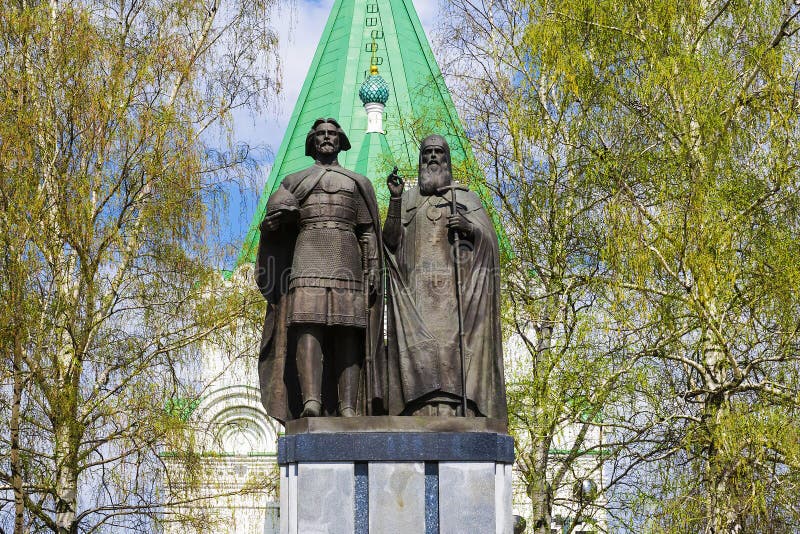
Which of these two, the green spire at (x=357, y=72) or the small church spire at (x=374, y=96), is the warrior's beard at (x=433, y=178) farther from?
the small church spire at (x=374, y=96)

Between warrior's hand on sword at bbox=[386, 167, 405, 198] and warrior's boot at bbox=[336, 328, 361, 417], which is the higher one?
warrior's hand on sword at bbox=[386, 167, 405, 198]

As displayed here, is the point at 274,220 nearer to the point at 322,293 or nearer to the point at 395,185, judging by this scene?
the point at 322,293

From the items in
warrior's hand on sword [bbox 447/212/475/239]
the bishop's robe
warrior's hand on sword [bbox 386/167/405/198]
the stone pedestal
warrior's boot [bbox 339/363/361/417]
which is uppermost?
warrior's hand on sword [bbox 386/167/405/198]

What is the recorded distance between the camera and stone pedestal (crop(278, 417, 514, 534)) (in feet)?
23.3

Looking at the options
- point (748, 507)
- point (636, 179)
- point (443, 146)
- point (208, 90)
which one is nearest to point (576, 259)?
point (636, 179)

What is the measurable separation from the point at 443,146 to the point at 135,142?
672 centimetres

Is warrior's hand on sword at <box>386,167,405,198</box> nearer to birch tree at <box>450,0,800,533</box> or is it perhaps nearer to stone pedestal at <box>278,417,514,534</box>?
stone pedestal at <box>278,417,514,534</box>

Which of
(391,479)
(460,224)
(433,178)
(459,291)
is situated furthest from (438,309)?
(391,479)

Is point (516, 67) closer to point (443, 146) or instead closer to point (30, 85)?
point (30, 85)

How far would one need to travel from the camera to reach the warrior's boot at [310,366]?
7.55 meters

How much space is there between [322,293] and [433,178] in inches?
47.9

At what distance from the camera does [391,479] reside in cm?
715

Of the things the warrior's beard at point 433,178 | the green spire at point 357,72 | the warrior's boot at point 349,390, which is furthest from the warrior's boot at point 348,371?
the green spire at point 357,72

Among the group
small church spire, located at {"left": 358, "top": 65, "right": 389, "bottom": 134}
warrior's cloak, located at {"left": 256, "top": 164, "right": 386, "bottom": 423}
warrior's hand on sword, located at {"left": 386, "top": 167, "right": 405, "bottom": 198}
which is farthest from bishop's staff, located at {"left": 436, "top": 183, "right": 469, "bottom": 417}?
small church spire, located at {"left": 358, "top": 65, "right": 389, "bottom": 134}
